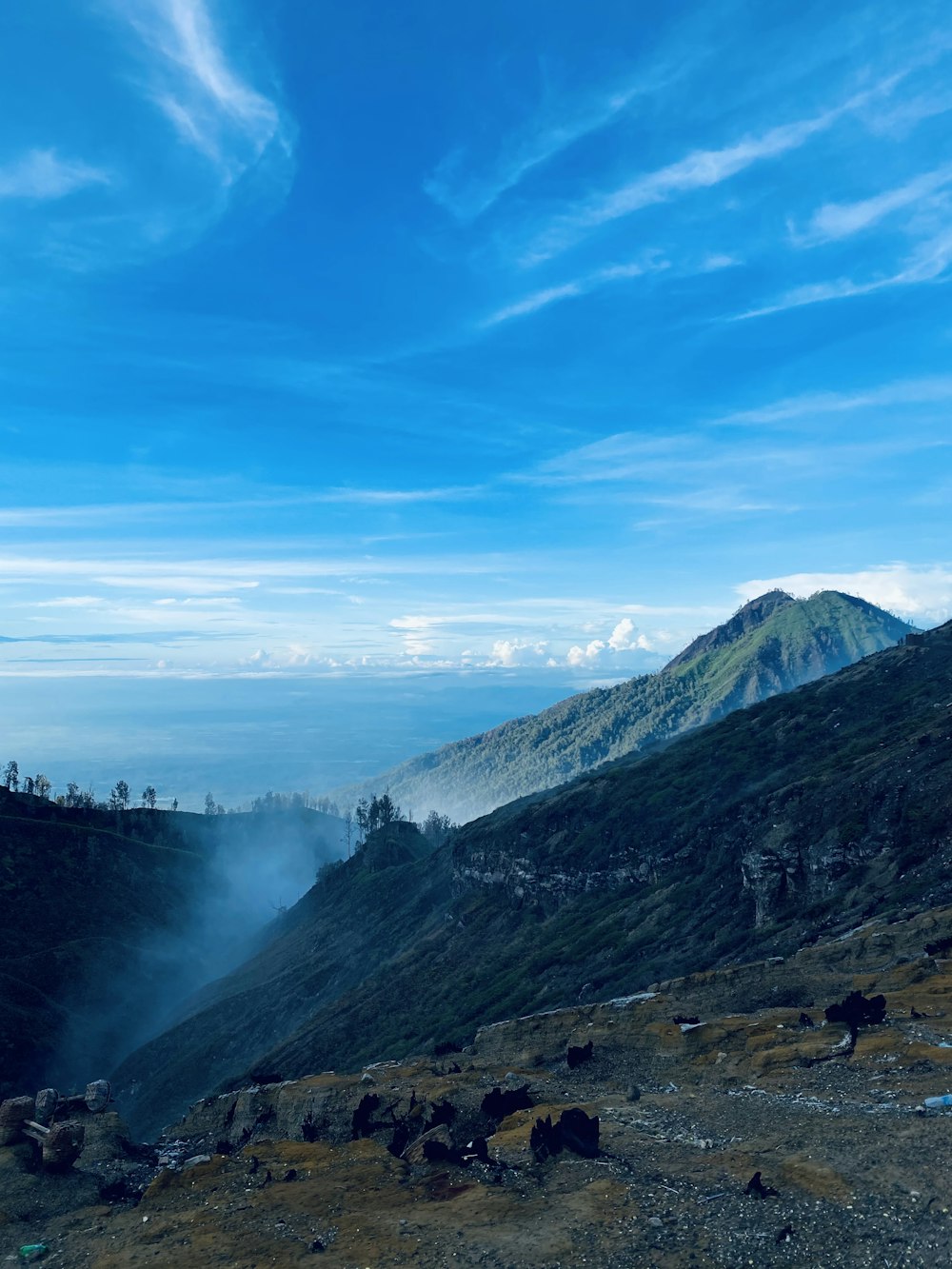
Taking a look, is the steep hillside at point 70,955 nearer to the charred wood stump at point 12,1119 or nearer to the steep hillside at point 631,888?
the steep hillside at point 631,888

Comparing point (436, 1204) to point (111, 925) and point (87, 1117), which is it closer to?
point (87, 1117)

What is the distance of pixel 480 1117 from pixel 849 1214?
1719cm

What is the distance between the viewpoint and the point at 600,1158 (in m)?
26.8

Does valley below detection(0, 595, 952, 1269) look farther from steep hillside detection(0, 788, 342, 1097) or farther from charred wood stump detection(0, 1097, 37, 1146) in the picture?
steep hillside detection(0, 788, 342, 1097)

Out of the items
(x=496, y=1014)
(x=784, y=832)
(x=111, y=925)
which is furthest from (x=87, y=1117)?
(x=111, y=925)

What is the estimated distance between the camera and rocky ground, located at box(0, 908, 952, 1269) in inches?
821

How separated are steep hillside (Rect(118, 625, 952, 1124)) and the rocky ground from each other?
2561 cm

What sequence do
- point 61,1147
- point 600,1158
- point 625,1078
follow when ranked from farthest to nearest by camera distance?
point 625,1078, point 61,1147, point 600,1158

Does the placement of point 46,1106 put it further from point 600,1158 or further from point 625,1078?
point 600,1158

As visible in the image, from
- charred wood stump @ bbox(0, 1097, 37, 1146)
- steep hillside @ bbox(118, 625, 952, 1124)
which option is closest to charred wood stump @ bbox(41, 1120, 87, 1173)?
charred wood stump @ bbox(0, 1097, 37, 1146)

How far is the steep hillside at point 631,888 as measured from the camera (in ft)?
239

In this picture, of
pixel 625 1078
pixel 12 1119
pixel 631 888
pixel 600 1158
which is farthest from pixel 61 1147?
pixel 631 888

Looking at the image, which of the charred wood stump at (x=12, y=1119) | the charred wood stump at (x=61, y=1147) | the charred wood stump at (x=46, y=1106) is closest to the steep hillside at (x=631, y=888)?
the charred wood stump at (x=46, y=1106)

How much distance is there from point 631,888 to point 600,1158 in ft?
277
